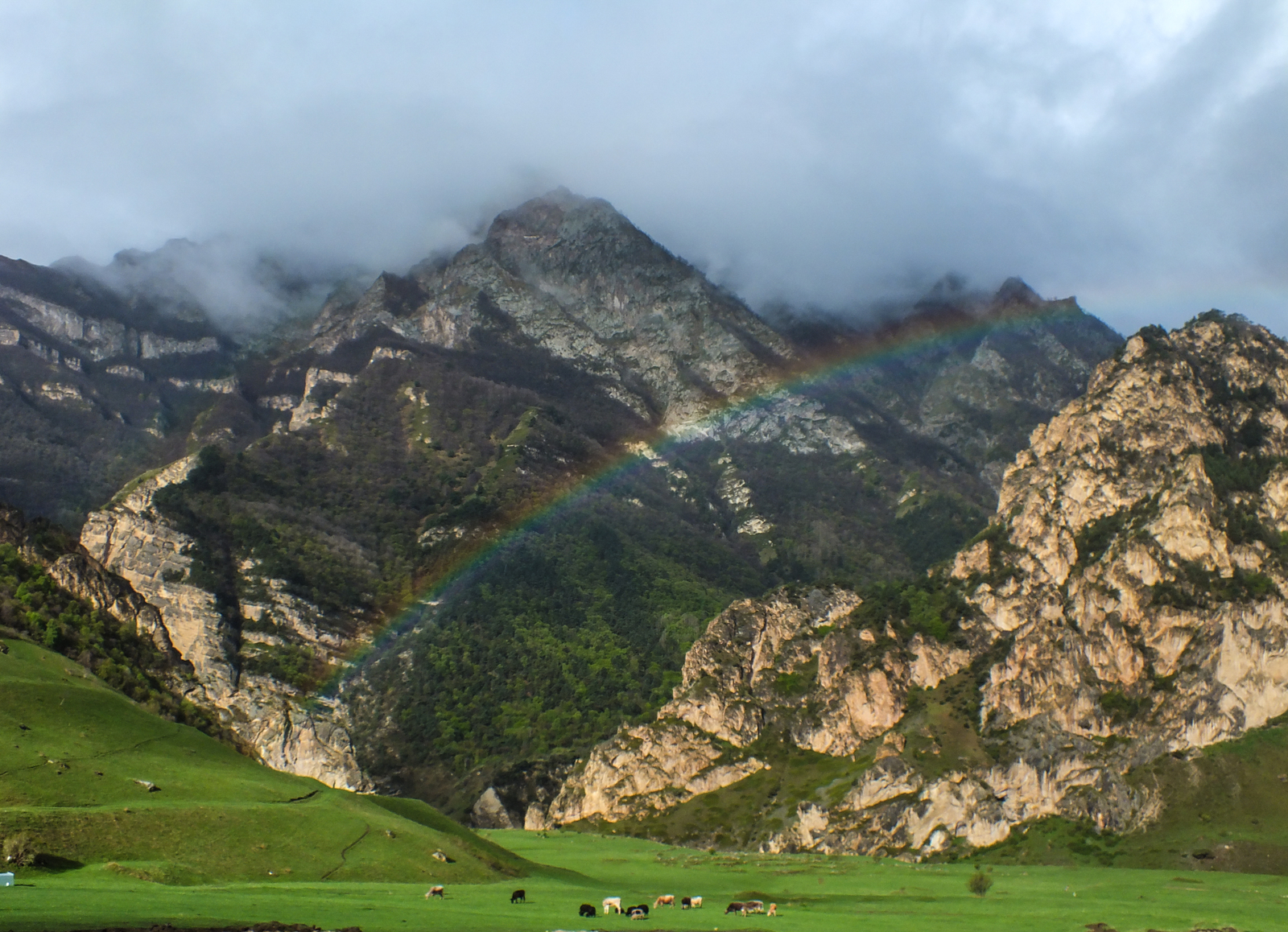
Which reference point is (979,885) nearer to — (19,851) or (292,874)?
(292,874)

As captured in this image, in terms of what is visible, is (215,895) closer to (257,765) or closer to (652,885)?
(257,765)

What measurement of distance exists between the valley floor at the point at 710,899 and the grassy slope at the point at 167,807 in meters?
3.41

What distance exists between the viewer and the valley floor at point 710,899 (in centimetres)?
5397

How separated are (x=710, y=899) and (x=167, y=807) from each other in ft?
154

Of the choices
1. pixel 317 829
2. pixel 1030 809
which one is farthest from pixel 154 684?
pixel 1030 809

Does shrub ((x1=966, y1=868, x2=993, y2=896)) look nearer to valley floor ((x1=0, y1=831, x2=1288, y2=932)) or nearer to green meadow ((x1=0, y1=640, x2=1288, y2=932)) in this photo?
valley floor ((x1=0, y1=831, x2=1288, y2=932))

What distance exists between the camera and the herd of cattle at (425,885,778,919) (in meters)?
70.1

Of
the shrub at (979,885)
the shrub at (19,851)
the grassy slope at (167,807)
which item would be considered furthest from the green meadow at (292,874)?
the shrub at (979,885)

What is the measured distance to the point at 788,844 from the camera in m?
195

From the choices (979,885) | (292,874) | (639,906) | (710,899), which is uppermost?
(292,874)

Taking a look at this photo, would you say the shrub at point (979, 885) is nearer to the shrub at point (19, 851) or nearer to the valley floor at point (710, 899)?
the valley floor at point (710, 899)

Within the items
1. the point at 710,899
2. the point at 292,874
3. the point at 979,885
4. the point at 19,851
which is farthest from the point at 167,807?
the point at 979,885

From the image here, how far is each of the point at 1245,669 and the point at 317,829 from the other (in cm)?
18172

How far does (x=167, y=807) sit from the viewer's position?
7225cm
